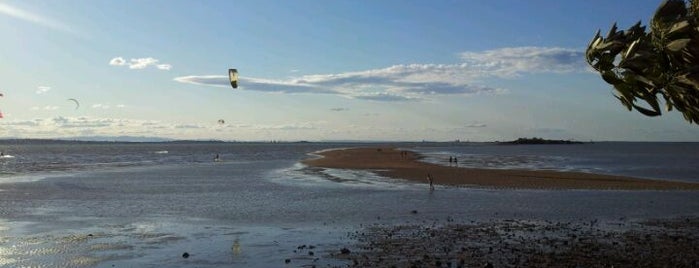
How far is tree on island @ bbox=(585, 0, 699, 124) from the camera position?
188 inches

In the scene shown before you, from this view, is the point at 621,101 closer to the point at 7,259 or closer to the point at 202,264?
the point at 202,264

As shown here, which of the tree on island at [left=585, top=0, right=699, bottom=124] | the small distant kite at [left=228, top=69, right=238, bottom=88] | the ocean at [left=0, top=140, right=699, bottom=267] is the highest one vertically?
the small distant kite at [left=228, top=69, right=238, bottom=88]

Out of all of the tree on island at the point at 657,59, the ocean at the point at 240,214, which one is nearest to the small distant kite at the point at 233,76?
the ocean at the point at 240,214

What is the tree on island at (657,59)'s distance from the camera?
4.77 m

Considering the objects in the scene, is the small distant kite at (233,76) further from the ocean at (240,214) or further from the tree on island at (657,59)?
the tree on island at (657,59)

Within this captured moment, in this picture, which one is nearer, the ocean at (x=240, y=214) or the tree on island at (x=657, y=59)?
the tree on island at (x=657, y=59)

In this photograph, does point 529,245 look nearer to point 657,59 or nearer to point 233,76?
point 233,76

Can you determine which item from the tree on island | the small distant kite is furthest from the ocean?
the tree on island

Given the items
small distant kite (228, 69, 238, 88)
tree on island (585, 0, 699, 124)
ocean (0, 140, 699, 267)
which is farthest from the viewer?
ocean (0, 140, 699, 267)

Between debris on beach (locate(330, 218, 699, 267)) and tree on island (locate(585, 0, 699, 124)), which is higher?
tree on island (locate(585, 0, 699, 124))

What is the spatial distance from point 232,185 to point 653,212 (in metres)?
23.6

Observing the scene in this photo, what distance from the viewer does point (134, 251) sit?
16.1 metres

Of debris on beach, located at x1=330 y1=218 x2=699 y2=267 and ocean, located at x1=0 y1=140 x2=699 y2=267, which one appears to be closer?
debris on beach, located at x1=330 y1=218 x2=699 y2=267

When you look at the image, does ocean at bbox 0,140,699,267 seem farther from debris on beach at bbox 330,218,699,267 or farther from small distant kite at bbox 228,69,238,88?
small distant kite at bbox 228,69,238,88
